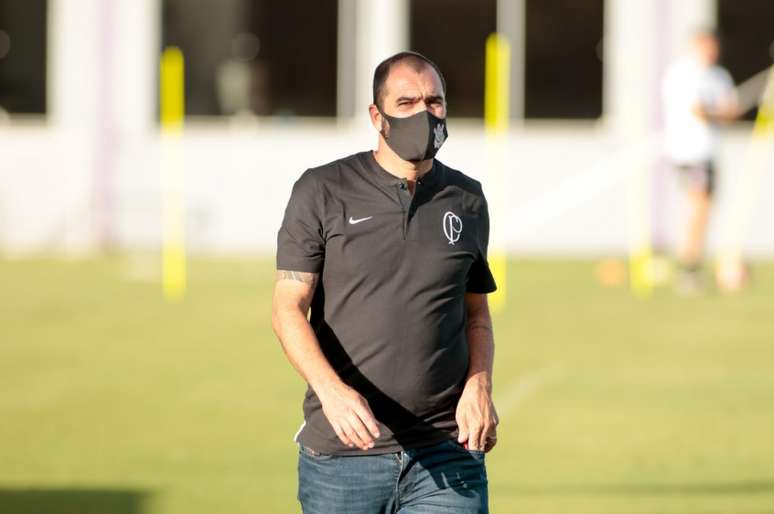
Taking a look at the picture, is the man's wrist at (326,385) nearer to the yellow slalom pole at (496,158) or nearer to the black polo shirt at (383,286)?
the black polo shirt at (383,286)

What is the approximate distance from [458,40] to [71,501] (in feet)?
51.3

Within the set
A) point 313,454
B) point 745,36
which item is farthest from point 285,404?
point 745,36

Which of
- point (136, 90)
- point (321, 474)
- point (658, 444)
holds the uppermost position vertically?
point (136, 90)

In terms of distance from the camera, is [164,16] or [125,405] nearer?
[125,405]

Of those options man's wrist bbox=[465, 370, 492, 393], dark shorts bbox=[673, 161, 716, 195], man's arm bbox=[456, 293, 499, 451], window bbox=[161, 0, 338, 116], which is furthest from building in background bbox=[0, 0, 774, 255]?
man's wrist bbox=[465, 370, 492, 393]

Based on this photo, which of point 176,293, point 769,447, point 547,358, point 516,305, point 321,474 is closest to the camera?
point 321,474

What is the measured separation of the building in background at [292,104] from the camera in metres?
22.1

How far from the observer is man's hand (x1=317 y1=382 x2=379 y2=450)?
13.4 feet

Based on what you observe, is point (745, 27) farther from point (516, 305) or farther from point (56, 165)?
point (56, 165)

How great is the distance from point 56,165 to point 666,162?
8.53 m

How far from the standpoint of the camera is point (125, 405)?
34.3 feet

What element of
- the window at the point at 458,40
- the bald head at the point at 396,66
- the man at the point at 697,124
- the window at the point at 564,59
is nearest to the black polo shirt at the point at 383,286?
the bald head at the point at 396,66

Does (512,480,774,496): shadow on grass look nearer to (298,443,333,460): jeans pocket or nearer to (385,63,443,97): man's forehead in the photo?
(298,443,333,460): jeans pocket

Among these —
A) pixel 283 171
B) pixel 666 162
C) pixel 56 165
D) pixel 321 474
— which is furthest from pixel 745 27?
pixel 321 474
